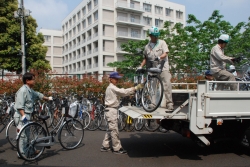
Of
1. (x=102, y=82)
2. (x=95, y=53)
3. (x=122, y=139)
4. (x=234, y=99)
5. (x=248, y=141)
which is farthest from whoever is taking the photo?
(x=95, y=53)

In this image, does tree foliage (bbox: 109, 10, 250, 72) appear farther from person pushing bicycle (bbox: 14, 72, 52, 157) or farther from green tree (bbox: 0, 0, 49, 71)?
person pushing bicycle (bbox: 14, 72, 52, 157)

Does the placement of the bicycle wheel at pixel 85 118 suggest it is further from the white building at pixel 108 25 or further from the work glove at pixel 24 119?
the white building at pixel 108 25

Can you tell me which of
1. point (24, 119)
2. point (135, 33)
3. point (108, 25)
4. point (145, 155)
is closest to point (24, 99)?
point (24, 119)

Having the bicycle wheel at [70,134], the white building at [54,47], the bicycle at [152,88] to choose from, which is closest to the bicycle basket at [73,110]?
the bicycle wheel at [70,134]

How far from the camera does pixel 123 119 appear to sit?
8.08 m

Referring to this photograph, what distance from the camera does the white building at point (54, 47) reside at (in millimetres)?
62562

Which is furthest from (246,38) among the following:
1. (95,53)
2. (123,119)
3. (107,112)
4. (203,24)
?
(95,53)

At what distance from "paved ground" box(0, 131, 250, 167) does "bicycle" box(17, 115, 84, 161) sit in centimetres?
19

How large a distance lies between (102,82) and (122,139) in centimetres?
528

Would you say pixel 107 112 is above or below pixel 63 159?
above

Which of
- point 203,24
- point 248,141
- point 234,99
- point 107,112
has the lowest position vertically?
point 248,141

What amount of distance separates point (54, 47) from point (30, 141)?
62.4 meters

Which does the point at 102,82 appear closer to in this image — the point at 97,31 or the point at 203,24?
the point at 203,24

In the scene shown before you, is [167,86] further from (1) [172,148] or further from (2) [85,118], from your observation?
(2) [85,118]
